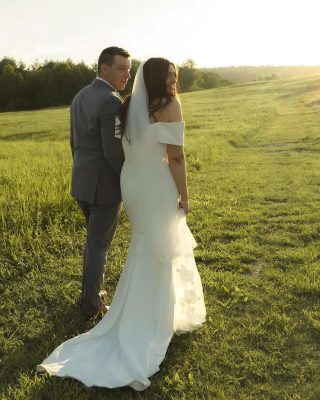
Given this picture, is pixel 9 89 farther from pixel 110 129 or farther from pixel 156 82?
pixel 156 82

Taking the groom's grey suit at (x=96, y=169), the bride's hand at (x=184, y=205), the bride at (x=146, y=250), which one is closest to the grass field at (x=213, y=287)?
the bride at (x=146, y=250)

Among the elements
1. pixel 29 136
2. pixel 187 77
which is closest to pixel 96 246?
pixel 29 136

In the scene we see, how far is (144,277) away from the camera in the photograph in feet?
13.5

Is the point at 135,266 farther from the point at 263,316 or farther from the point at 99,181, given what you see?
the point at 263,316

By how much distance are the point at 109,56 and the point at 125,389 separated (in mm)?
2990

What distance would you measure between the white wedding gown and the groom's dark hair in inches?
34.1

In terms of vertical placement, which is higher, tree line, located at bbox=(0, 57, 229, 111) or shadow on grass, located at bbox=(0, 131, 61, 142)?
tree line, located at bbox=(0, 57, 229, 111)

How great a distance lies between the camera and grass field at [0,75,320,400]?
374 centimetres

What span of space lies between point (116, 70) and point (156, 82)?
760 mm

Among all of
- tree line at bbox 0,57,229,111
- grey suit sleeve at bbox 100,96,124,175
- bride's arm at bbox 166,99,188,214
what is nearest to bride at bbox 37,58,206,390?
bride's arm at bbox 166,99,188,214

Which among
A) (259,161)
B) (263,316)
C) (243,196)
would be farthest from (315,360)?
(259,161)

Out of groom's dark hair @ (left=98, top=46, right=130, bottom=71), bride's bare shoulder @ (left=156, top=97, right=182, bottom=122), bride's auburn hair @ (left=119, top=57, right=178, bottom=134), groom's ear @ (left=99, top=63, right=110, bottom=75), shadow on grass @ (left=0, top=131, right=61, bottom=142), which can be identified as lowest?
shadow on grass @ (left=0, top=131, right=61, bottom=142)

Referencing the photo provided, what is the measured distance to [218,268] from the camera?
241 inches

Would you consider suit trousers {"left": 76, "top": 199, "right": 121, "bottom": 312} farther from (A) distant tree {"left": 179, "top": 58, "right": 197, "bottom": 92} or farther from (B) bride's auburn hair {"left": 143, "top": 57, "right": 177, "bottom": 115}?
(A) distant tree {"left": 179, "top": 58, "right": 197, "bottom": 92}
